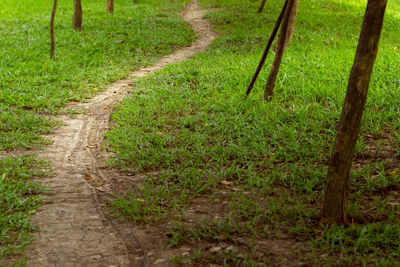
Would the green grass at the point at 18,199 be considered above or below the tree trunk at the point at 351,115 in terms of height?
below

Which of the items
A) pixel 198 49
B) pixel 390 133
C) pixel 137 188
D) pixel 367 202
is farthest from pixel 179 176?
pixel 198 49

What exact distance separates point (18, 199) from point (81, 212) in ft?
2.31

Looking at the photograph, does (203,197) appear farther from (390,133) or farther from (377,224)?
(390,133)

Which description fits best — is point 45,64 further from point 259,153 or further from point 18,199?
point 259,153

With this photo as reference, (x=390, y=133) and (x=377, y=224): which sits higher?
(x=390, y=133)

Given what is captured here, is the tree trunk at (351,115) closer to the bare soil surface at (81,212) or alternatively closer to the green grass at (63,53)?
the bare soil surface at (81,212)

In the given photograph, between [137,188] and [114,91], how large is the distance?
4.22 m

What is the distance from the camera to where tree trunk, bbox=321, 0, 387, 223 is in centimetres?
305

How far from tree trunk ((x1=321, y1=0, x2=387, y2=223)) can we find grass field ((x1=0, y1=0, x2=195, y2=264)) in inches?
106

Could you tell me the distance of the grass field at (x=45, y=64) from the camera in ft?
14.3

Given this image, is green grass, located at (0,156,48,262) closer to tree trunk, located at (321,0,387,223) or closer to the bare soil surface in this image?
the bare soil surface

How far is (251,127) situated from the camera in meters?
5.84

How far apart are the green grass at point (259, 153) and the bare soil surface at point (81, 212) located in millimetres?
265

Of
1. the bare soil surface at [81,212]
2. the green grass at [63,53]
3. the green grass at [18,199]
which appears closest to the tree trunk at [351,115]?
the bare soil surface at [81,212]
